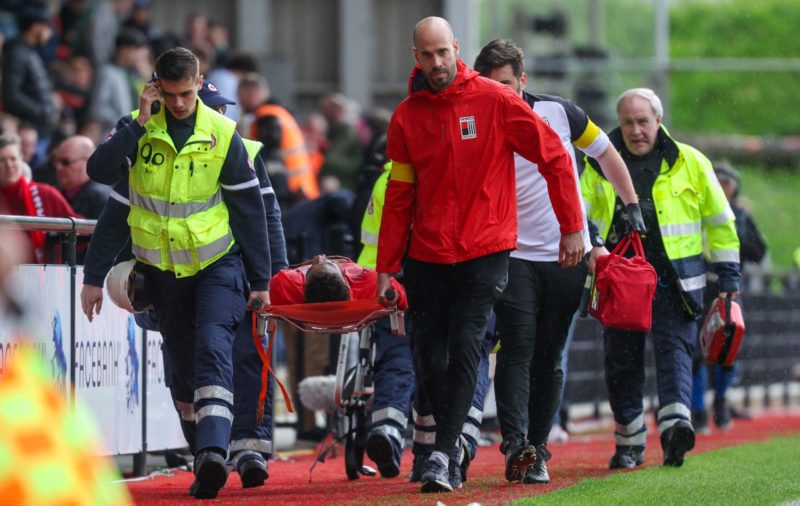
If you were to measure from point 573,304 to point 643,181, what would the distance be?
51.4 inches

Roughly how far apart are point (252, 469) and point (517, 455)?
1437mm

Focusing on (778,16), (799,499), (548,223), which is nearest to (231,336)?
(548,223)

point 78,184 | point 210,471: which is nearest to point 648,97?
point 210,471

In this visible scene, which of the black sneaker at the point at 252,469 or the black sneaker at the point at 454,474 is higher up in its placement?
the black sneaker at the point at 454,474

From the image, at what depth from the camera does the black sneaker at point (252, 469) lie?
368 inches

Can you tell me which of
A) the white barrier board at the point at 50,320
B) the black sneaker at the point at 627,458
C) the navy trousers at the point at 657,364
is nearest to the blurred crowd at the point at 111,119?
the white barrier board at the point at 50,320

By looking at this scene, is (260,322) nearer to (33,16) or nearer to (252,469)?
(252,469)

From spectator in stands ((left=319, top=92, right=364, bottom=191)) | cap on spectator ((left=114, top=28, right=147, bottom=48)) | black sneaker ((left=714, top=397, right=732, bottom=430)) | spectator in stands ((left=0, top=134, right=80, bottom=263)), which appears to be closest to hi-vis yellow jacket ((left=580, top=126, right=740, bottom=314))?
spectator in stands ((left=0, top=134, right=80, bottom=263))

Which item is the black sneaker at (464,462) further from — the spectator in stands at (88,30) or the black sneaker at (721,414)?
the spectator in stands at (88,30)

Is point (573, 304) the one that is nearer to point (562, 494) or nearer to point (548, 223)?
point (548, 223)

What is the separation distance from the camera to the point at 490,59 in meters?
9.24

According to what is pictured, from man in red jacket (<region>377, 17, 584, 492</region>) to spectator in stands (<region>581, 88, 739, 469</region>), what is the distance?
182 cm

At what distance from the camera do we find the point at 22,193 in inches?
451

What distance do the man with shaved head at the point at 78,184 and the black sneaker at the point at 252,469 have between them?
3112 mm
